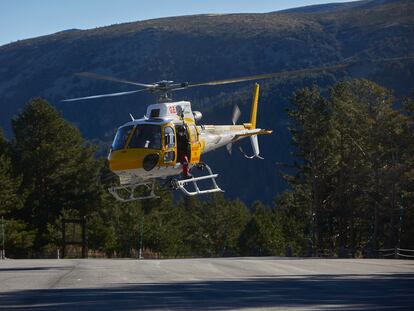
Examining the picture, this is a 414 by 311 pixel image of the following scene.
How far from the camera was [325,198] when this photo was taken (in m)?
68.6

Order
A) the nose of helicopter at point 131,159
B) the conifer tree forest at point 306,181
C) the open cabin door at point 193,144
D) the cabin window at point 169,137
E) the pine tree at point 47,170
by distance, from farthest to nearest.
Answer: the pine tree at point 47,170, the conifer tree forest at point 306,181, the open cabin door at point 193,144, the cabin window at point 169,137, the nose of helicopter at point 131,159

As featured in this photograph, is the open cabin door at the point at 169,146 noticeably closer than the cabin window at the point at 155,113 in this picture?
Yes

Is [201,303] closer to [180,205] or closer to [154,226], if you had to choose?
[154,226]

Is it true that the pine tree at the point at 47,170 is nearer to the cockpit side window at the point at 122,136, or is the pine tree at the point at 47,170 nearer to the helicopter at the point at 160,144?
the helicopter at the point at 160,144

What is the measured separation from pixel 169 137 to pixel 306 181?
41809mm

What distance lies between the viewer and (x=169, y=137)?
93.2ft

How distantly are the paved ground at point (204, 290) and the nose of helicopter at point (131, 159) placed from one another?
5999mm

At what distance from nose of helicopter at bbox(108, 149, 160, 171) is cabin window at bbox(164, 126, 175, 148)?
26.2 inches

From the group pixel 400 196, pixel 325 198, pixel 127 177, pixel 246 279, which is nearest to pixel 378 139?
pixel 400 196

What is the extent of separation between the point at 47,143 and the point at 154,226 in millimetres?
14454

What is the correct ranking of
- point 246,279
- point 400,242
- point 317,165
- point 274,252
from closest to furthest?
point 246,279
point 400,242
point 317,165
point 274,252

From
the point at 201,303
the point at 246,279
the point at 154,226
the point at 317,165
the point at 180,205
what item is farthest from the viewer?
the point at 180,205

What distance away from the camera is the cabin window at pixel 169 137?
1112 inches

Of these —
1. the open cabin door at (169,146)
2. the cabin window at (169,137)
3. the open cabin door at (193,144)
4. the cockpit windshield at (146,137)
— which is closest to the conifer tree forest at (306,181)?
the open cabin door at (193,144)
